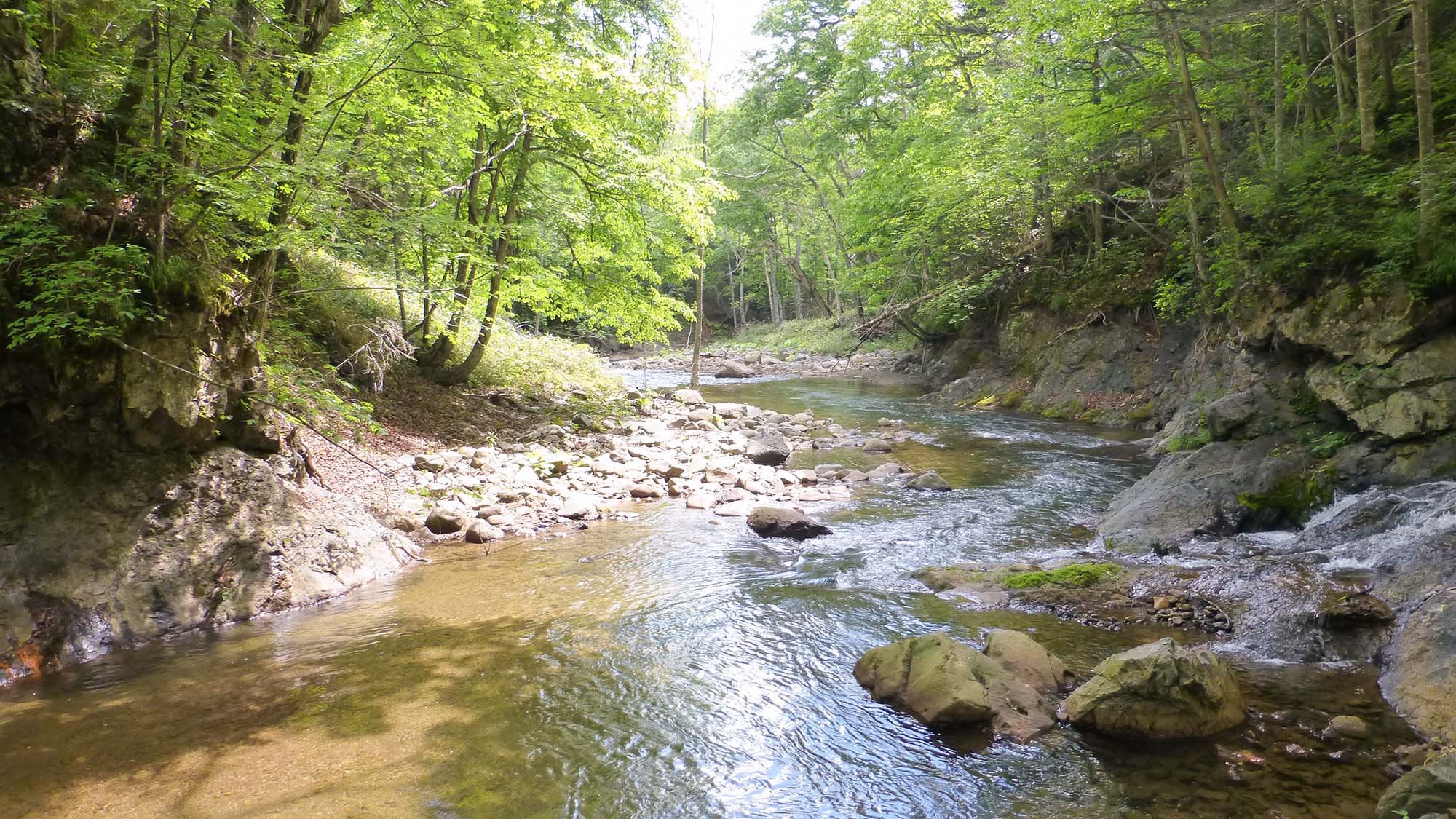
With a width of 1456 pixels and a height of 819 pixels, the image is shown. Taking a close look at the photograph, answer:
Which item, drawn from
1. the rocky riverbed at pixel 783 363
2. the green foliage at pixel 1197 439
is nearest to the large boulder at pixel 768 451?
the green foliage at pixel 1197 439

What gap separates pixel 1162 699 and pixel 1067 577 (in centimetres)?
257

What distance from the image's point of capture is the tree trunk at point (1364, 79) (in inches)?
317

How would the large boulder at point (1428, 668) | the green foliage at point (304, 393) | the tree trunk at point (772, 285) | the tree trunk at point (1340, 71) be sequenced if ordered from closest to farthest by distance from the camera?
the large boulder at point (1428, 668) < the green foliage at point (304, 393) < the tree trunk at point (1340, 71) < the tree trunk at point (772, 285)

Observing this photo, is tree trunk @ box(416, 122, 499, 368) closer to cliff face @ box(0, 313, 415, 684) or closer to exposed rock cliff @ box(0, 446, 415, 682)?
cliff face @ box(0, 313, 415, 684)

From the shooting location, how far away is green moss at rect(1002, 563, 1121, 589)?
6844mm

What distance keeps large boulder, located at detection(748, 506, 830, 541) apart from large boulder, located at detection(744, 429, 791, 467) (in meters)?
4.09

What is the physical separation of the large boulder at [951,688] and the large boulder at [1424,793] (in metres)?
1.64

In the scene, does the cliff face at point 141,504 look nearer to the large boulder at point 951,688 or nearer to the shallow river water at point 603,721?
the shallow river water at point 603,721

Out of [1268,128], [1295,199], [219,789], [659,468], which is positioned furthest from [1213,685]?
[1268,128]

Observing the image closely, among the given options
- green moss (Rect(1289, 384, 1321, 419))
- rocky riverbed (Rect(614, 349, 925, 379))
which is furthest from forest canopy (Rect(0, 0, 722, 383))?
rocky riverbed (Rect(614, 349, 925, 379))

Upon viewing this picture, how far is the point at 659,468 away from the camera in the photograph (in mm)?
12086

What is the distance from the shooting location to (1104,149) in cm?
1394

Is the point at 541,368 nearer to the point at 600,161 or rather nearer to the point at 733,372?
the point at 600,161

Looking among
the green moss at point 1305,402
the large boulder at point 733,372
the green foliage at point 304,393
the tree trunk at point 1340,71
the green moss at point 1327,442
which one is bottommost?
the green moss at point 1327,442
